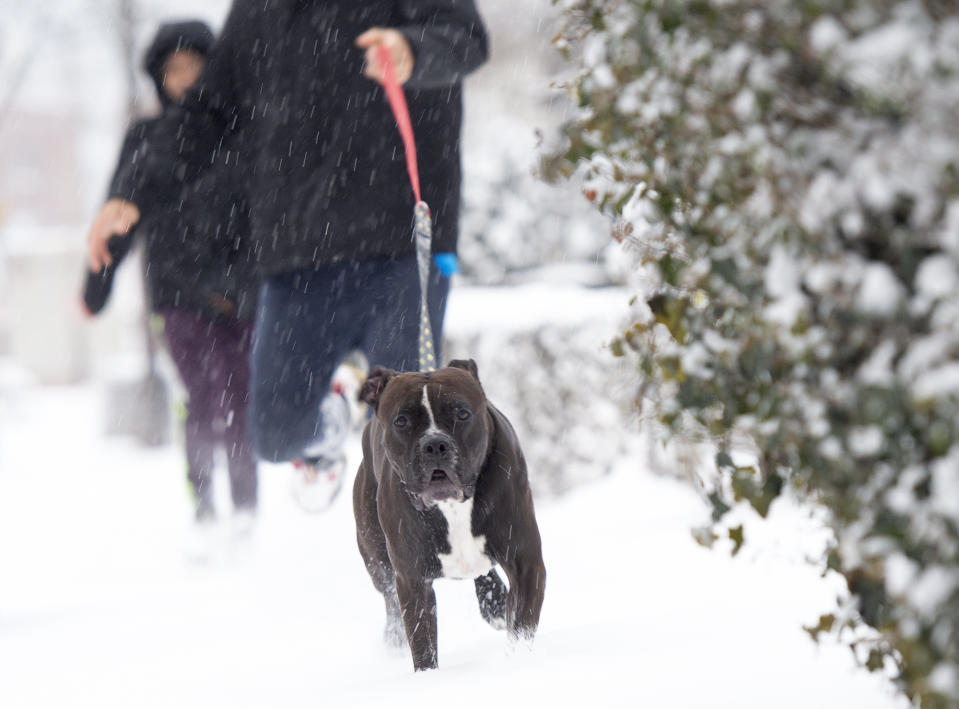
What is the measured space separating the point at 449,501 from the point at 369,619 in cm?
166

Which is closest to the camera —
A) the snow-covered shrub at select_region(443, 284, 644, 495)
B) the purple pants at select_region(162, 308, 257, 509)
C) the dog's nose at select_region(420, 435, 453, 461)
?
the dog's nose at select_region(420, 435, 453, 461)

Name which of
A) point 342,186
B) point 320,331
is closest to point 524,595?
point 320,331

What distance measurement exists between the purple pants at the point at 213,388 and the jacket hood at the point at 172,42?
131 centimetres

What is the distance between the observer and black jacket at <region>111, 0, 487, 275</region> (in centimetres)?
355

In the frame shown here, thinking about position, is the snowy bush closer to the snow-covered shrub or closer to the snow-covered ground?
the snow-covered ground

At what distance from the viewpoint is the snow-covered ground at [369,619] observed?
217cm

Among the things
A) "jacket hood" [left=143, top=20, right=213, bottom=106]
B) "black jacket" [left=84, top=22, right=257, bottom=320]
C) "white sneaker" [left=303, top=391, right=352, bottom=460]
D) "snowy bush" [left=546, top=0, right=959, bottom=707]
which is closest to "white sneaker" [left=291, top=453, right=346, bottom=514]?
"white sneaker" [left=303, top=391, right=352, bottom=460]

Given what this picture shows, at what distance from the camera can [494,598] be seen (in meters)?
3.46

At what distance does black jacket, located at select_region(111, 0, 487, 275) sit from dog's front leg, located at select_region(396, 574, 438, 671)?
121 cm

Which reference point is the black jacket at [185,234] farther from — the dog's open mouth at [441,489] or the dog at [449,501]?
the dog's open mouth at [441,489]

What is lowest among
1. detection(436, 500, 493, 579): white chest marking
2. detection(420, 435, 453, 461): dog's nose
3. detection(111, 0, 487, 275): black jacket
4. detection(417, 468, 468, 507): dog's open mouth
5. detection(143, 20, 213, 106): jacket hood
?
detection(436, 500, 493, 579): white chest marking

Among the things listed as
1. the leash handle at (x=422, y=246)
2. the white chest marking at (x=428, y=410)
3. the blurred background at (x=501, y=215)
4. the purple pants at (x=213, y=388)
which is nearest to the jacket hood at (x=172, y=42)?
the blurred background at (x=501, y=215)

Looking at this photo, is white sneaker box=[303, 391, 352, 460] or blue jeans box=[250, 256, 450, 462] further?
white sneaker box=[303, 391, 352, 460]

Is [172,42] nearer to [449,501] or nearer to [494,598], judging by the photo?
[494,598]
